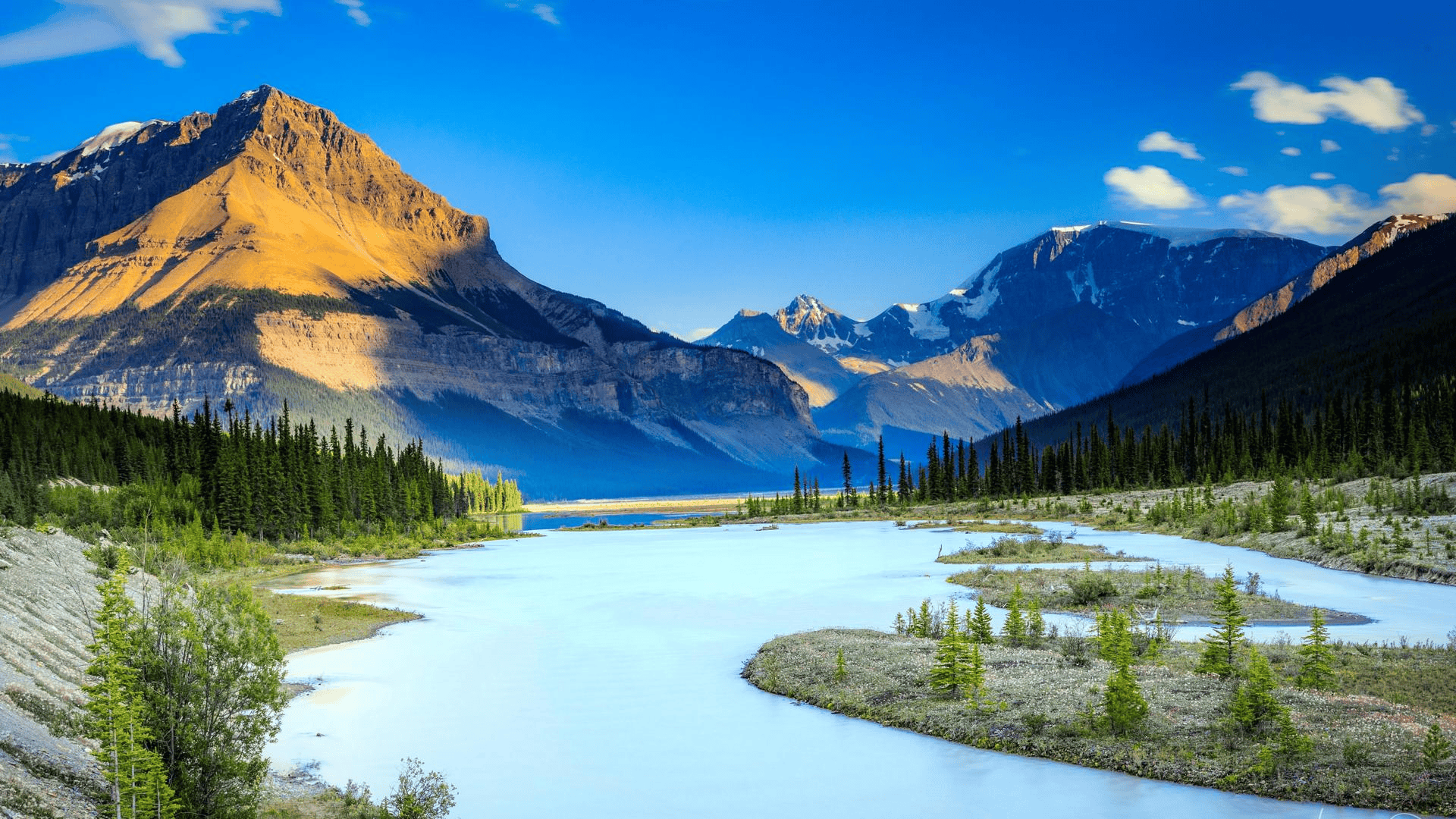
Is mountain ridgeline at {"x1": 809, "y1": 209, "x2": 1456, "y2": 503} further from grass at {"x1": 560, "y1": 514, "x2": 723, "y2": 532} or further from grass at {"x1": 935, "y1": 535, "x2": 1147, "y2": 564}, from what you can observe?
grass at {"x1": 560, "y1": 514, "x2": 723, "y2": 532}

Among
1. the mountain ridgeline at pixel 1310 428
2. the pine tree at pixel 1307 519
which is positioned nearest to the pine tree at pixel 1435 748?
the pine tree at pixel 1307 519

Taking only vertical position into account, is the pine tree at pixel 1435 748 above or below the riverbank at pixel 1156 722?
above

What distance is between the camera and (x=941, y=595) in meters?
46.9

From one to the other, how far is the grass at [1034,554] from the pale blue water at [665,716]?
402cm

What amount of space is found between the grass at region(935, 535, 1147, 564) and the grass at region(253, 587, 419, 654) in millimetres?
34083

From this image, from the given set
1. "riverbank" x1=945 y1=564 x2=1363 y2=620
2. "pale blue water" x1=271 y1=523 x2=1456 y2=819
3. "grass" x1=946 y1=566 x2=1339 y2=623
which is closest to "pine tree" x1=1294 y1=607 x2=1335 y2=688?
"pale blue water" x1=271 y1=523 x2=1456 y2=819

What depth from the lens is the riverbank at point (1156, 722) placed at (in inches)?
692

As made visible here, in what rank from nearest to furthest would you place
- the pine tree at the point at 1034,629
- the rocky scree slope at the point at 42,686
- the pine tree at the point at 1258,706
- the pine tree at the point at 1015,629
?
the rocky scree slope at the point at 42,686, the pine tree at the point at 1258,706, the pine tree at the point at 1034,629, the pine tree at the point at 1015,629

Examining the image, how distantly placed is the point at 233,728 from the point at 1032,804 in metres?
13.7

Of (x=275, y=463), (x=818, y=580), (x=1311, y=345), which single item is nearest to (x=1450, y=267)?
(x=1311, y=345)

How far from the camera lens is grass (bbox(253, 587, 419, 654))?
38469 millimetres

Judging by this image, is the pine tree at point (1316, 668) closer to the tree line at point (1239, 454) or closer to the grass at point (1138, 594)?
the grass at point (1138, 594)

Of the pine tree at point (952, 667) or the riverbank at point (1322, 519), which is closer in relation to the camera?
the pine tree at point (952, 667)

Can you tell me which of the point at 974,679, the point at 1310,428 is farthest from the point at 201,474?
the point at 1310,428
